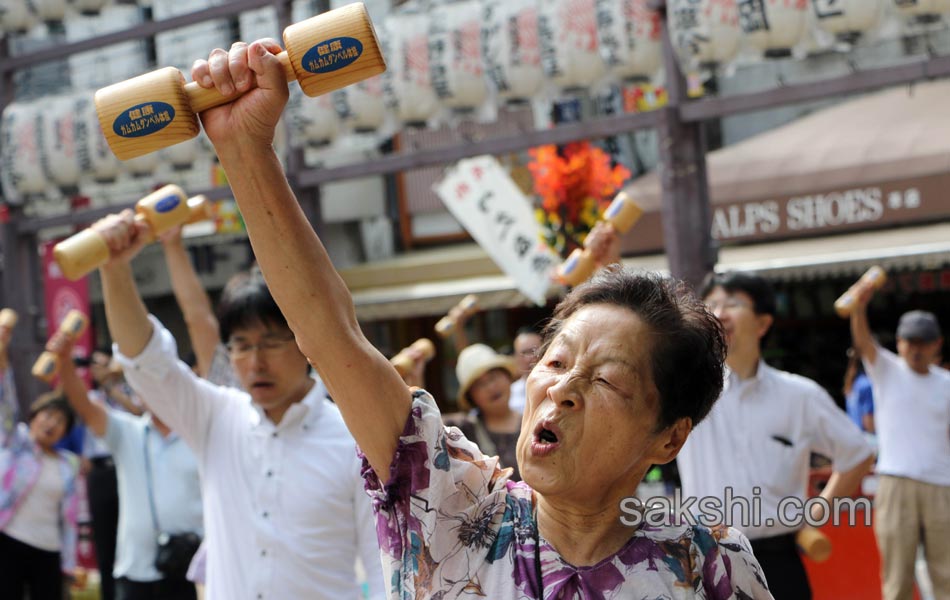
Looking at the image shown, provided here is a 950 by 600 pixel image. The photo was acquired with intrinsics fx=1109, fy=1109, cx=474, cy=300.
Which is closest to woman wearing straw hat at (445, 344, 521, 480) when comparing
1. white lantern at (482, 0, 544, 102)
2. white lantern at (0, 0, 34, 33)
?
white lantern at (482, 0, 544, 102)

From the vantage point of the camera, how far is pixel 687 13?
215 inches

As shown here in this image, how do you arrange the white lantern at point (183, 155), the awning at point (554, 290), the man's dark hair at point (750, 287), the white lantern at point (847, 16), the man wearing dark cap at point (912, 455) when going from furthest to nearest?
the awning at point (554, 290)
the white lantern at point (183, 155)
the man wearing dark cap at point (912, 455)
the white lantern at point (847, 16)
the man's dark hair at point (750, 287)

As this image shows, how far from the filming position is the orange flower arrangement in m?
7.09

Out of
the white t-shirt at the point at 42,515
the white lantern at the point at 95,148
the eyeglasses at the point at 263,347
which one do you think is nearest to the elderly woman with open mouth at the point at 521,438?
the eyeglasses at the point at 263,347

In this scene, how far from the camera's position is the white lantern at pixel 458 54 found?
252 inches

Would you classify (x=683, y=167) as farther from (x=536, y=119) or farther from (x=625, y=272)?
(x=536, y=119)

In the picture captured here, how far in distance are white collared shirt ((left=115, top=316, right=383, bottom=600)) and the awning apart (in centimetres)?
471

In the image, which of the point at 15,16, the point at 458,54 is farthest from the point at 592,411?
the point at 15,16

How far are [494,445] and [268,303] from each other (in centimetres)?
248

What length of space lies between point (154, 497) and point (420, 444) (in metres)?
4.21

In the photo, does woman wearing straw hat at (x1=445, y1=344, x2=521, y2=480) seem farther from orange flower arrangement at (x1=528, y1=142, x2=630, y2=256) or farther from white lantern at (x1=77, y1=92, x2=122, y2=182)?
white lantern at (x1=77, y1=92, x2=122, y2=182)

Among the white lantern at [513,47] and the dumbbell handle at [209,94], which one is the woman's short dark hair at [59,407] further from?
the dumbbell handle at [209,94]

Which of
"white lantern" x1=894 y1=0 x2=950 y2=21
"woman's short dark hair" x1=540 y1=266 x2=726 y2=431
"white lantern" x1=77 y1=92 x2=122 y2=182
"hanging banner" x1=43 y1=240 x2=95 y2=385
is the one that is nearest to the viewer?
"woman's short dark hair" x1=540 y1=266 x2=726 y2=431

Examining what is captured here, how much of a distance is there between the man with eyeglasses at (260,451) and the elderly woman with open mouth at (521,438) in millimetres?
1293
